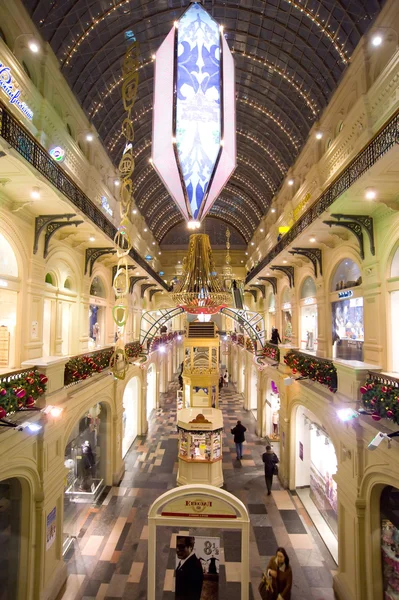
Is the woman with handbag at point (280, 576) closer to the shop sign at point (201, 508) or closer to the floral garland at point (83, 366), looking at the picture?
the shop sign at point (201, 508)

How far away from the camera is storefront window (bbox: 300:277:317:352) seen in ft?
46.7

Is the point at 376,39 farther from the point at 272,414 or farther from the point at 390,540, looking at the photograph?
the point at 272,414

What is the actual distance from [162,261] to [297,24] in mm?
30884

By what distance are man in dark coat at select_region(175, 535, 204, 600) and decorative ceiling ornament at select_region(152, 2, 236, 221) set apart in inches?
203

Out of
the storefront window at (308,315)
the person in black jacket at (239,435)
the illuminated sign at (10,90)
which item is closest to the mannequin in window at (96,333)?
the person in black jacket at (239,435)

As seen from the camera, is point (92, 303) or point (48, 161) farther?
point (92, 303)

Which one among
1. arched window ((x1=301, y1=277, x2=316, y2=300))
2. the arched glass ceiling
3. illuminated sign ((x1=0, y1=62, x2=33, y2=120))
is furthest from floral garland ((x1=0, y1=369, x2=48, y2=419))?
arched window ((x1=301, y1=277, x2=316, y2=300))

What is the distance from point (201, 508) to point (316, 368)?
525 centimetres

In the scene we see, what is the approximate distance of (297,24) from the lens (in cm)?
1327

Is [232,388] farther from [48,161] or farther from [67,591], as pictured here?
[48,161]

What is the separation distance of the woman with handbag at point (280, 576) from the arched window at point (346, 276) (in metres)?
7.46

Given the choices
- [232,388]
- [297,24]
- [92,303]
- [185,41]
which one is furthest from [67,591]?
[232,388]

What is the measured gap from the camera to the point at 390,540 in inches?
240

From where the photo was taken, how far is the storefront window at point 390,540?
234 inches
